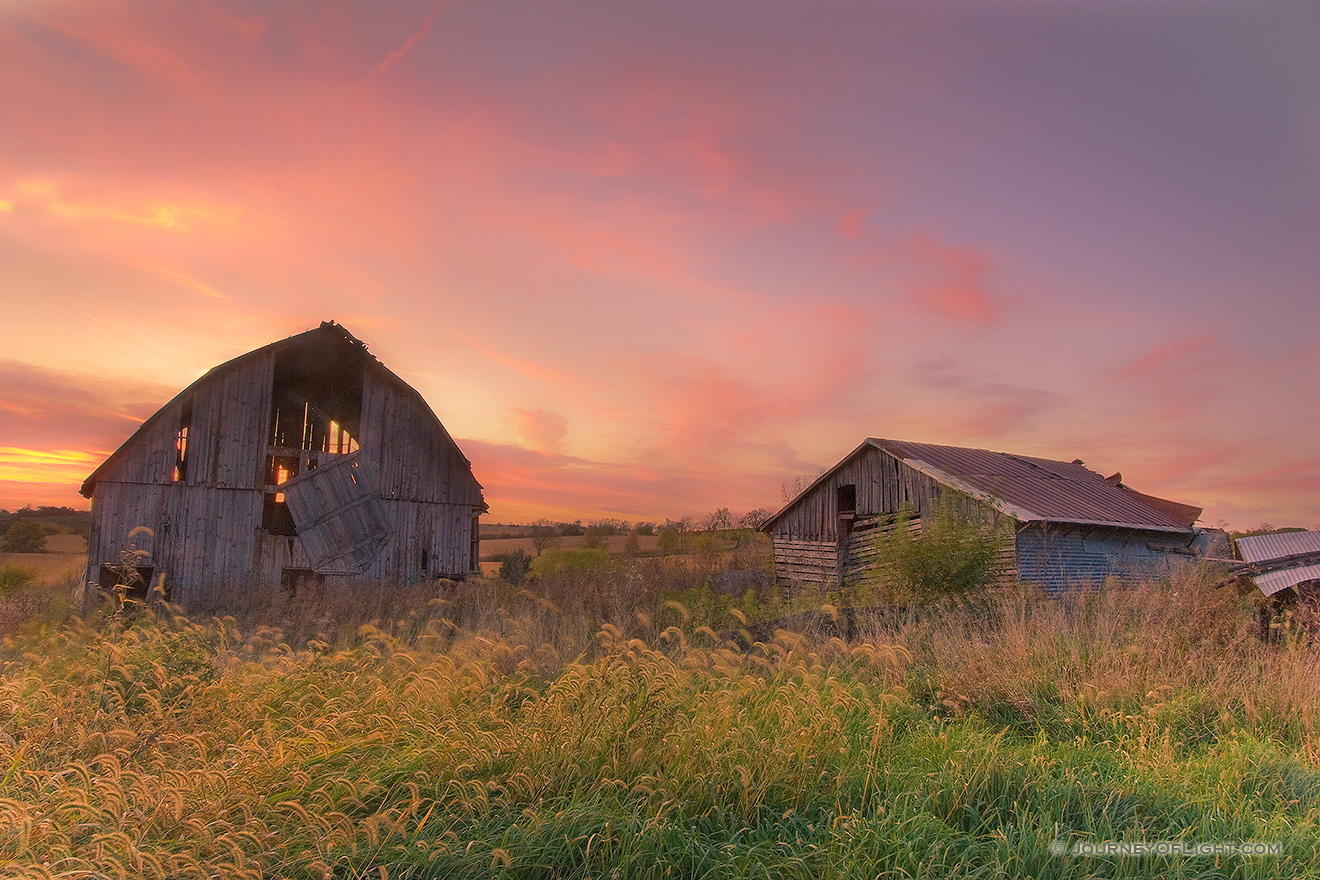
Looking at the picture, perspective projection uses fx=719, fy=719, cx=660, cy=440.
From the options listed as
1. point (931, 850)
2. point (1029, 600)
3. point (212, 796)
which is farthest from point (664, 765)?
point (1029, 600)

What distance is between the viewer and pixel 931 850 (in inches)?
148

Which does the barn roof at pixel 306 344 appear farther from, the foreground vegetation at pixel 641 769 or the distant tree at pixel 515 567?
the foreground vegetation at pixel 641 769

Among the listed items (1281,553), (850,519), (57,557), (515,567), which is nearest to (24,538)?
(57,557)

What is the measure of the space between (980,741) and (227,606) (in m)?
17.4

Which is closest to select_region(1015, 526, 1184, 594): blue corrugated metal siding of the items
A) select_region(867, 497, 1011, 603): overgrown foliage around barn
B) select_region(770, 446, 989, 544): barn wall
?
select_region(770, 446, 989, 544): barn wall

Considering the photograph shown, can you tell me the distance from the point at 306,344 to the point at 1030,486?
2233 centimetres

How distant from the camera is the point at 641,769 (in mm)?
4461

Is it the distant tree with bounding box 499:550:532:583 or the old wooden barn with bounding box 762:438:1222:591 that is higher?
the old wooden barn with bounding box 762:438:1222:591

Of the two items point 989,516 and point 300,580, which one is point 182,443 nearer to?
point 300,580

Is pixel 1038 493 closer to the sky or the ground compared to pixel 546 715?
closer to the sky

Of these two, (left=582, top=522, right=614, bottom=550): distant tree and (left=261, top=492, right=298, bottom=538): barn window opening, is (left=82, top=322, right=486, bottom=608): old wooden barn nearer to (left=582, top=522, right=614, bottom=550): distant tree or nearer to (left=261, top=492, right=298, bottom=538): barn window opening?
(left=261, top=492, right=298, bottom=538): barn window opening

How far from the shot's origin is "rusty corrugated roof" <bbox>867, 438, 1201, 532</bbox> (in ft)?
64.5

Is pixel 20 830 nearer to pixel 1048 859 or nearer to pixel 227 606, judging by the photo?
pixel 1048 859

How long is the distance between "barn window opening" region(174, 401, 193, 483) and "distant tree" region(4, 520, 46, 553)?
105 feet
